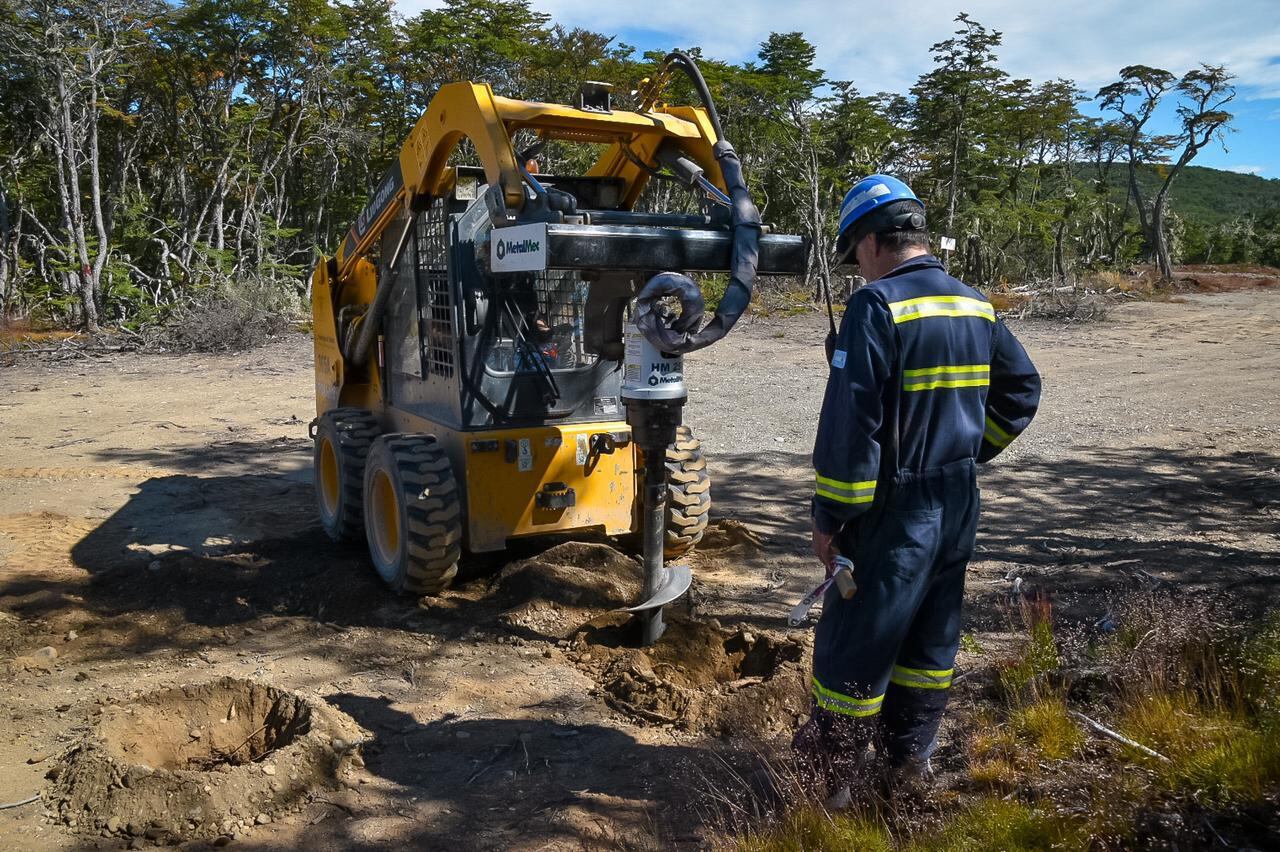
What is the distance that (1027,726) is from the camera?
138 inches

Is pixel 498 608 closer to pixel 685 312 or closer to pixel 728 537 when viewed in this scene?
pixel 728 537

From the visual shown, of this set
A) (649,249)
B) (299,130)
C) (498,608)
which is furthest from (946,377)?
(299,130)

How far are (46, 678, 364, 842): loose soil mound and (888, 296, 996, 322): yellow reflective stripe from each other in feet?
8.62

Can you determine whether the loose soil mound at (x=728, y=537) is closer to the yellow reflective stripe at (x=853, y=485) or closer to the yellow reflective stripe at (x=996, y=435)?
the yellow reflective stripe at (x=996, y=435)

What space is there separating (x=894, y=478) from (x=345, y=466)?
4.34 metres

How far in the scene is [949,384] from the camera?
3.13 meters

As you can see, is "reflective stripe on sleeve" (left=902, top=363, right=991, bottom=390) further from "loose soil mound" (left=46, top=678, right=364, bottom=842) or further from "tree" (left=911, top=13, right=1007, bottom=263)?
"tree" (left=911, top=13, right=1007, bottom=263)

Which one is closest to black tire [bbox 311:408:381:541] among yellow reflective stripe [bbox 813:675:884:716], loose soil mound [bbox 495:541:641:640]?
loose soil mound [bbox 495:541:641:640]

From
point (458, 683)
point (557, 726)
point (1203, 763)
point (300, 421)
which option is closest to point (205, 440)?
point (300, 421)

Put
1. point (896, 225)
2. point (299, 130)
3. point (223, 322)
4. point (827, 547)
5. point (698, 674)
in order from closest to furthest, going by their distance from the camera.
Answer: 1. point (827, 547)
2. point (896, 225)
3. point (698, 674)
4. point (223, 322)
5. point (299, 130)

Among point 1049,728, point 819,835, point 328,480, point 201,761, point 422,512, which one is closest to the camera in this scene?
point 819,835

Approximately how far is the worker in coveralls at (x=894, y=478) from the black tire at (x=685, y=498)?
9.37ft

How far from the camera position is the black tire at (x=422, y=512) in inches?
213

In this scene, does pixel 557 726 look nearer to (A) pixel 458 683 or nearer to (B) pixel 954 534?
(A) pixel 458 683
